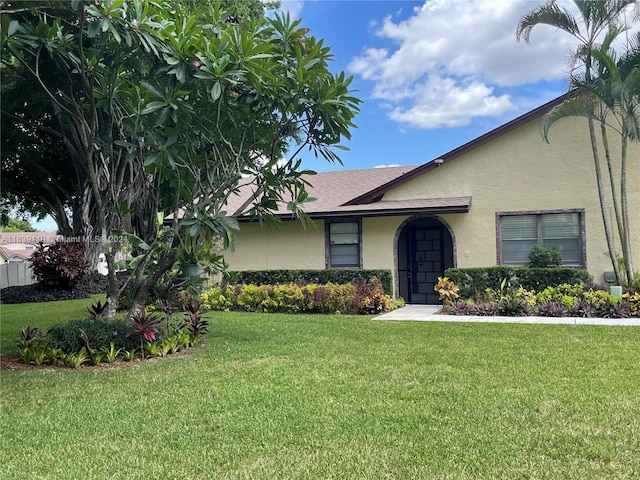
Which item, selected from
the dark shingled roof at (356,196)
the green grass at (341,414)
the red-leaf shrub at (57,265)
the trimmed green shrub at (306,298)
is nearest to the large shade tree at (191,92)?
the green grass at (341,414)

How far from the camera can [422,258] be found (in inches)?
603

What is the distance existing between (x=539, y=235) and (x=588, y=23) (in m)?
5.29

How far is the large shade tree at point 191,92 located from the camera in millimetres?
6262

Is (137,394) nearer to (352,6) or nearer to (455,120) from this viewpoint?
(352,6)

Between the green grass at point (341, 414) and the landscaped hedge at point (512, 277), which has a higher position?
the landscaped hedge at point (512, 277)

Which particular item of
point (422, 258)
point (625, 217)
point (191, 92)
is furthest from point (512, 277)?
point (191, 92)

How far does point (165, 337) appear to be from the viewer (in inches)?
315

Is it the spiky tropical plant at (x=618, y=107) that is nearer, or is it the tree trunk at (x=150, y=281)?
the tree trunk at (x=150, y=281)

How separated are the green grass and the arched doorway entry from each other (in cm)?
711

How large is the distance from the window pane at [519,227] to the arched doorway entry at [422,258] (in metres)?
Result: 1.81

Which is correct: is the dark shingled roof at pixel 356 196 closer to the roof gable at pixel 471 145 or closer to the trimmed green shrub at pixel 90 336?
the roof gable at pixel 471 145

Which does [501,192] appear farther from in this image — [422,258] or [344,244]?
[344,244]

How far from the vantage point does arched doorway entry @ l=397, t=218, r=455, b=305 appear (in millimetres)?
14984

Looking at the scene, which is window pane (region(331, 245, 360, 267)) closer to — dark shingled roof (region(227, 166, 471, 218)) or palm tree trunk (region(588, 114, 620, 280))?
dark shingled roof (region(227, 166, 471, 218))
